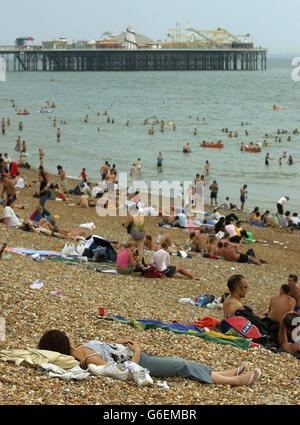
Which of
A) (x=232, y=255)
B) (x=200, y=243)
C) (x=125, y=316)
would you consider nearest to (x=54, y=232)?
(x=200, y=243)

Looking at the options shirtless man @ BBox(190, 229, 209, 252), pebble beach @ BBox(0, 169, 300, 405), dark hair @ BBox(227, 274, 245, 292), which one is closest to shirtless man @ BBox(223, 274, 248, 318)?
dark hair @ BBox(227, 274, 245, 292)

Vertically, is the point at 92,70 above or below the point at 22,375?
above

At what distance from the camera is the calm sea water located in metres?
25.8

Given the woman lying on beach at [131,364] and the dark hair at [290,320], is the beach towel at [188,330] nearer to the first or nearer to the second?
the dark hair at [290,320]

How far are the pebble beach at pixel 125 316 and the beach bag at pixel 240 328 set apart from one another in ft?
0.78

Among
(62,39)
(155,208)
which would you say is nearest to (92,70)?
(62,39)

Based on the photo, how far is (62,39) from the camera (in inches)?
4759

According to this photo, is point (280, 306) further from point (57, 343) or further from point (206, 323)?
point (57, 343)

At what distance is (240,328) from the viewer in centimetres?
602

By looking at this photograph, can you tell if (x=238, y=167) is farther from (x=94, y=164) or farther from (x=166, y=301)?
(x=166, y=301)

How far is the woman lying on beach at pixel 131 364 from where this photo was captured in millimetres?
4562

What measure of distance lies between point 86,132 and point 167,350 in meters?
35.3

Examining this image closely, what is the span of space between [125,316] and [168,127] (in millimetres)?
37430

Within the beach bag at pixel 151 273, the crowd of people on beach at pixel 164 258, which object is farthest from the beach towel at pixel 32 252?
the beach bag at pixel 151 273
